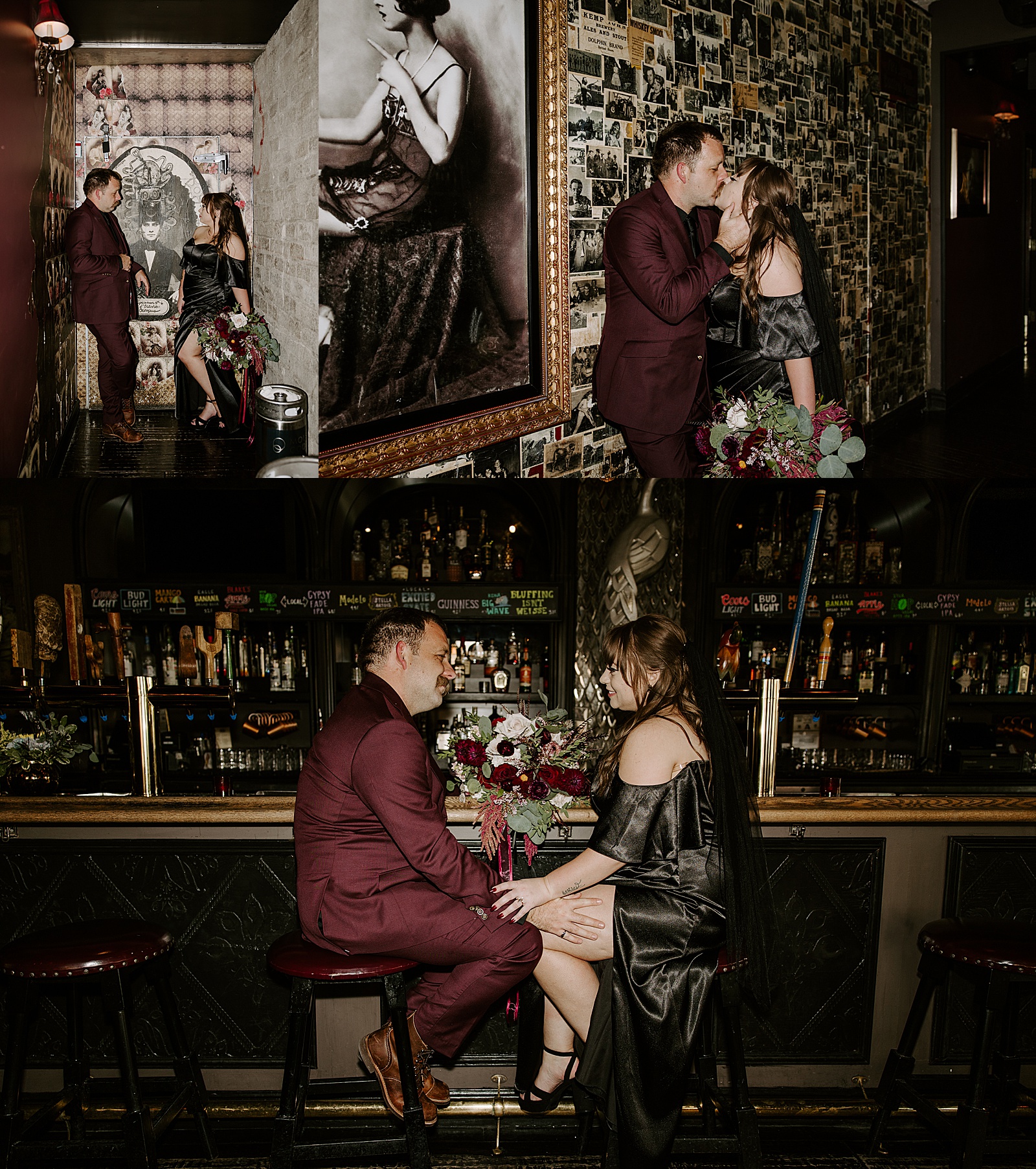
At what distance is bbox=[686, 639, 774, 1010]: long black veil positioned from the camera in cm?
278

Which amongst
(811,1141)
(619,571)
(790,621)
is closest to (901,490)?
(790,621)

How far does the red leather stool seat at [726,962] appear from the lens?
2.78 metres

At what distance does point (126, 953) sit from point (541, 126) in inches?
114

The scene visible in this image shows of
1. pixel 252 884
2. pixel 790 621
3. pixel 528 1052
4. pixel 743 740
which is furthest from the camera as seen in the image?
pixel 790 621

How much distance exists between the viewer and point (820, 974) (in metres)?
3.43

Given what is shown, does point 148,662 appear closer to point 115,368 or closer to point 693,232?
point 115,368

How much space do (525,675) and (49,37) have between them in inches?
134

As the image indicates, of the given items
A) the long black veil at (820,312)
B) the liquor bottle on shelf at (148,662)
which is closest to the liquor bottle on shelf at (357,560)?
the liquor bottle on shelf at (148,662)

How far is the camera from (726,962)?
2.78 meters

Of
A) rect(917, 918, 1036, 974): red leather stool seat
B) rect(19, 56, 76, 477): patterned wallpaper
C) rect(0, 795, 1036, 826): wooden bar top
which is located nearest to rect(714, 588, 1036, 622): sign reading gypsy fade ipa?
rect(0, 795, 1036, 826): wooden bar top

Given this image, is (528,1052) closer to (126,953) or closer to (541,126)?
(126,953)

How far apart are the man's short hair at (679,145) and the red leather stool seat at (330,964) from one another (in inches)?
106

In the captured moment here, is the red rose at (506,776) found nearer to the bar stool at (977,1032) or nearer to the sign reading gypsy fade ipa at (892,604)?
the bar stool at (977,1032)

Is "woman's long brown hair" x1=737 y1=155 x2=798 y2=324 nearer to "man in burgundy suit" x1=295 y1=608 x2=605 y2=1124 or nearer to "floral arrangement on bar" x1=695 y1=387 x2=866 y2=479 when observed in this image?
"floral arrangement on bar" x1=695 y1=387 x2=866 y2=479
